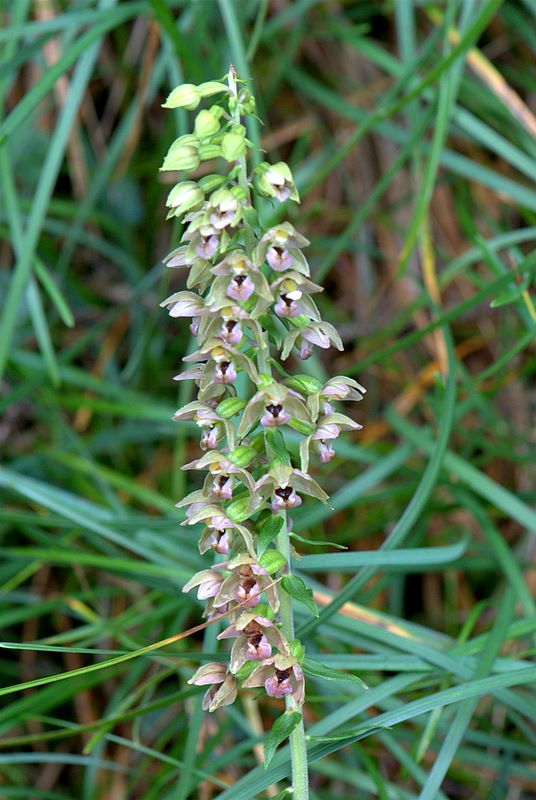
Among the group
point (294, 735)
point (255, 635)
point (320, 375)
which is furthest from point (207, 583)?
point (320, 375)

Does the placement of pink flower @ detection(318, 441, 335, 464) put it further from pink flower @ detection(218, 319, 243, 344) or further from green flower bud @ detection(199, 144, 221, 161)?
green flower bud @ detection(199, 144, 221, 161)

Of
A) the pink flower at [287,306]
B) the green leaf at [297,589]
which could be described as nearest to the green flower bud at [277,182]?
the pink flower at [287,306]

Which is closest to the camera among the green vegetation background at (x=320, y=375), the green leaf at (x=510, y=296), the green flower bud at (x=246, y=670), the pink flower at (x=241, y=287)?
the pink flower at (x=241, y=287)

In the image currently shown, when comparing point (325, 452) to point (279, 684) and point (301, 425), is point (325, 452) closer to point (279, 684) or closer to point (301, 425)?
point (301, 425)

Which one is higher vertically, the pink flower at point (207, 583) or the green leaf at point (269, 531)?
the green leaf at point (269, 531)

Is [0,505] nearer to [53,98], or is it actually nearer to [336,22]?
[53,98]

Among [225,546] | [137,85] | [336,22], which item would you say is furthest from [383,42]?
[225,546]

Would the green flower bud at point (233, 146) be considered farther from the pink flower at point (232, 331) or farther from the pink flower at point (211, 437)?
the pink flower at point (211, 437)
